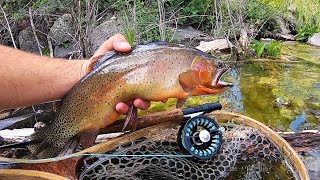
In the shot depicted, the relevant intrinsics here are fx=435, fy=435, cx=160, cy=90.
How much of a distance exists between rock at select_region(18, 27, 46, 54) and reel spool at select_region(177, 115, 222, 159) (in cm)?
667

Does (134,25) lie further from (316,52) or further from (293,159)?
(293,159)

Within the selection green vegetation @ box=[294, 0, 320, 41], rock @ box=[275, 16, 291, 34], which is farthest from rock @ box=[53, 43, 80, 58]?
green vegetation @ box=[294, 0, 320, 41]

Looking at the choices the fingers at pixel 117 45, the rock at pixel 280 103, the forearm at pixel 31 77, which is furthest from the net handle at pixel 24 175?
the rock at pixel 280 103

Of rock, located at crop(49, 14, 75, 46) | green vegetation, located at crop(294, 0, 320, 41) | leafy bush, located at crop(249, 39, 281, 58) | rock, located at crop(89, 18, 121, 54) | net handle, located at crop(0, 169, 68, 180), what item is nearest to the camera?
net handle, located at crop(0, 169, 68, 180)

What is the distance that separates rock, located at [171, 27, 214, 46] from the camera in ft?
25.1

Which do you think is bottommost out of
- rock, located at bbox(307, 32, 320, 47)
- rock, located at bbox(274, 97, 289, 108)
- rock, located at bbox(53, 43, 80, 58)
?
rock, located at bbox(307, 32, 320, 47)

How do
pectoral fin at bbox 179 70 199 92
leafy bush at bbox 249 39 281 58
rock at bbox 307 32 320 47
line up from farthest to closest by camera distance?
rock at bbox 307 32 320 47, leafy bush at bbox 249 39 281 58, pectoral fin at bbox 179 70 199 92

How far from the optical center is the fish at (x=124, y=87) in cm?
214

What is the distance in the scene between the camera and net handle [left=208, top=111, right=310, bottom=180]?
2.17m

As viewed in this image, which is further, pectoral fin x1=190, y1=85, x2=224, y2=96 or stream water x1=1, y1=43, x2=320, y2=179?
stream water x1=1, y1=43, x2=320, y2=179

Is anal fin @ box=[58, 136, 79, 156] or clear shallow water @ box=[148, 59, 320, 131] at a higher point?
anal fin @ box=[58, 136, 79, 156]

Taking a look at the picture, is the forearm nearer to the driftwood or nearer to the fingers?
the fingers

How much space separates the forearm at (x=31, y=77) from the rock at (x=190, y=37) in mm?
5062

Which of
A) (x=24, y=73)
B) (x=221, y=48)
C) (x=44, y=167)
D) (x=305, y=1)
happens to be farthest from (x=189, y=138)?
(x=305, y=1)
